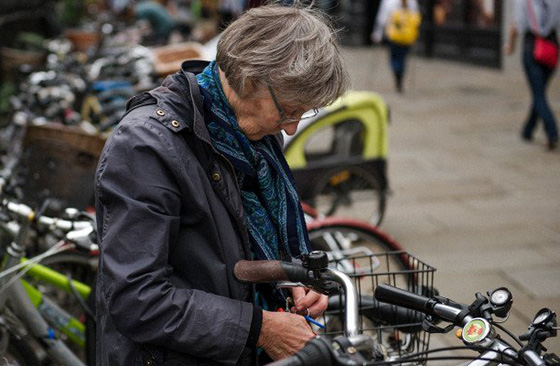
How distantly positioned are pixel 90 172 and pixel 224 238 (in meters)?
2.08

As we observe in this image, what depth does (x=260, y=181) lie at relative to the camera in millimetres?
2084

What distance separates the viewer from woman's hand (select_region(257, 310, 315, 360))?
1.89 m

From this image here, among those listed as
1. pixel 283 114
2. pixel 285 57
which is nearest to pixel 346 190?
pixel 283 114

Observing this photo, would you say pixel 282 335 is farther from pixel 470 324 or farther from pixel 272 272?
pixel 470 324

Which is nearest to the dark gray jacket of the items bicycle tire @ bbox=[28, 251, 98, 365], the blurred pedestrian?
bicycle tire @ bbox=[28, 251, 98, 365]

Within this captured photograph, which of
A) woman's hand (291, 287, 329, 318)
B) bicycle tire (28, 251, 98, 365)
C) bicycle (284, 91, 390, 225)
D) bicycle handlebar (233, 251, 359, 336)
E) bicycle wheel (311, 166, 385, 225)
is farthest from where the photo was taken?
bicycle wheel (311, 166, 385, 225)

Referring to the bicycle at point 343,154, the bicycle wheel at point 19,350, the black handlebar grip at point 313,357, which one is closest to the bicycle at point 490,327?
the black handlebar grip at point 313,357

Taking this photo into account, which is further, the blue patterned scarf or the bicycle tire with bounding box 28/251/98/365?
the bicycle tire with bounding box 28/251/98/365

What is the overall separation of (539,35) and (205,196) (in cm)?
682

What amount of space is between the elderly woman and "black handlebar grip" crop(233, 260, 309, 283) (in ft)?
0.38

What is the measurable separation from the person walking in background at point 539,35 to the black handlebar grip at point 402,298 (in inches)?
259

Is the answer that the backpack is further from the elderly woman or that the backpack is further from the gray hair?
the gray hair

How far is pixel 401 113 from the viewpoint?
1072 cm

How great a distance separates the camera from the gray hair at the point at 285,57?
1.86 metres
